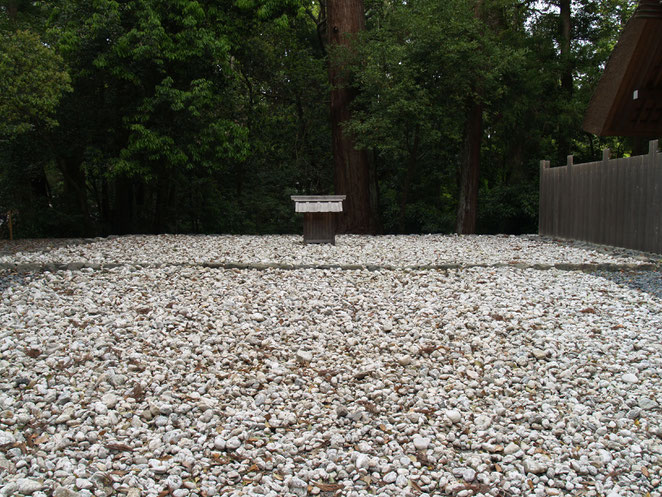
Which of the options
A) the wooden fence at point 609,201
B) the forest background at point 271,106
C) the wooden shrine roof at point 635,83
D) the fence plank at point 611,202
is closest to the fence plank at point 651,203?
the wooden fence at point 609,201

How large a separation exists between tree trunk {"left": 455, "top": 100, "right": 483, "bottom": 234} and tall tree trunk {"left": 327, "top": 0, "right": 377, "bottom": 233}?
2.05 meters

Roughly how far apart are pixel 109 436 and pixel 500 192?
13.0 m

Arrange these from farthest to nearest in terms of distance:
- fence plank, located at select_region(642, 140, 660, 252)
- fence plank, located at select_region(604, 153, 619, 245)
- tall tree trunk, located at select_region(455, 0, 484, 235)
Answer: tall tree trunk, located at select_region(455, 0, 484, 235), fence plank, located at select_region(604, 153, 619, 245), fence plank, located at select_region(642, 140, 660, 252)

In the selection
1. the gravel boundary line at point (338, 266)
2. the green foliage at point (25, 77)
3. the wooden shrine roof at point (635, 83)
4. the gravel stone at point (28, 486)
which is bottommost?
the gravel stone at point (28, 486)

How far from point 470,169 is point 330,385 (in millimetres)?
9830

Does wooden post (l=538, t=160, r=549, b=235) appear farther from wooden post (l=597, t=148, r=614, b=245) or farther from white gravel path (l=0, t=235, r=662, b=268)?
wooden post (l=597, t=148, r=614, b=245)

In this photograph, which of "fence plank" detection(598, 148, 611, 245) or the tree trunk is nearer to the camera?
"fence plank" detection(598, 148, 611, 245)

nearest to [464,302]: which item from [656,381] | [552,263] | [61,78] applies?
[656,381]

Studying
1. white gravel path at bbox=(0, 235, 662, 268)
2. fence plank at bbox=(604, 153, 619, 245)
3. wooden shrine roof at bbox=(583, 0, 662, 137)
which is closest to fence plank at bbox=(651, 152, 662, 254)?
white gravel path at bbox=(0, 235, 662, 268)

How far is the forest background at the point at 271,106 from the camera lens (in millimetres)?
10727

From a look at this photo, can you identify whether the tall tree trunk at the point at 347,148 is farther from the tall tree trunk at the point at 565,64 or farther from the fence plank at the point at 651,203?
the fence plank at the point at 651,203

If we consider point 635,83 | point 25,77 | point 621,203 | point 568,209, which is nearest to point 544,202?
point 568,209

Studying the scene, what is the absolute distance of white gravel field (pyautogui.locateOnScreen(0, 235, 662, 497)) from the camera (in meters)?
2.54

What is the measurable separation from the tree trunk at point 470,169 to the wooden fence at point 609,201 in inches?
70.0
